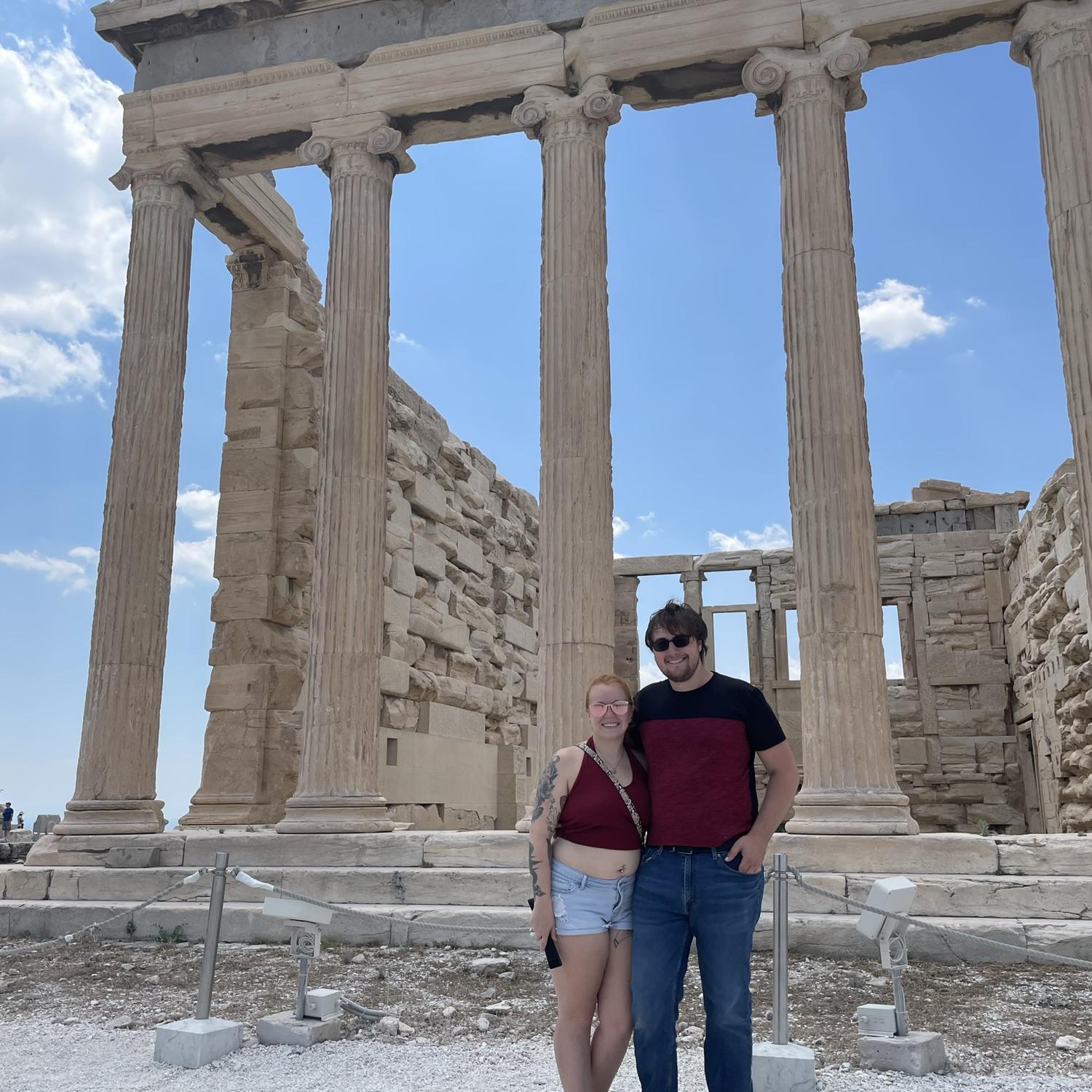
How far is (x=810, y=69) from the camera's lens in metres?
12.1

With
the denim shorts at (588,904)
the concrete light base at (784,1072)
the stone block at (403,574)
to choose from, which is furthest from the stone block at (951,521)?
the denim shorts at (588,904)

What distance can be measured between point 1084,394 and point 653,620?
27.1ft

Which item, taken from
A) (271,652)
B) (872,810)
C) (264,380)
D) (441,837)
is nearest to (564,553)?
(441,837)

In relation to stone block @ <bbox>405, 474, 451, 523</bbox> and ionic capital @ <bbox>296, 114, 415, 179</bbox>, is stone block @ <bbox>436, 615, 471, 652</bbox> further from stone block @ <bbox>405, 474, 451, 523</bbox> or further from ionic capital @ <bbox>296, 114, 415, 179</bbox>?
ionic capital @ <bbox>296, 114, 415, 179</bbox>

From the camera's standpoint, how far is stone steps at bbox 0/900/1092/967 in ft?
26.9

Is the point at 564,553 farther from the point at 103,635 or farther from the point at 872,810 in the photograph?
the point at 103,635

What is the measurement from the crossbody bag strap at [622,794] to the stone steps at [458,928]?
369 cm

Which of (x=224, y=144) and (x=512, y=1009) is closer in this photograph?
(x=512, y=1009)

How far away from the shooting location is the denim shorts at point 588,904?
398cm

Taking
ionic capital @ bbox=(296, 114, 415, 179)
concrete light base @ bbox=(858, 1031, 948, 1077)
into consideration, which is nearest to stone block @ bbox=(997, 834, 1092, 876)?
concrete light base @ bbox=(858, 1031, 948, 1077)

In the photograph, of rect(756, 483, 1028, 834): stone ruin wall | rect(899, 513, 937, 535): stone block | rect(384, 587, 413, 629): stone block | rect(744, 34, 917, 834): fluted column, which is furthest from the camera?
rect(899, 513, 937, 535): stone block

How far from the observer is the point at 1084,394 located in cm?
1067

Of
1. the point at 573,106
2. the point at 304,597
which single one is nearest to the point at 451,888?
the point at 304,597

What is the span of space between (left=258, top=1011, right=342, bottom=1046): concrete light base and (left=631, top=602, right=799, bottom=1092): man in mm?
2725
